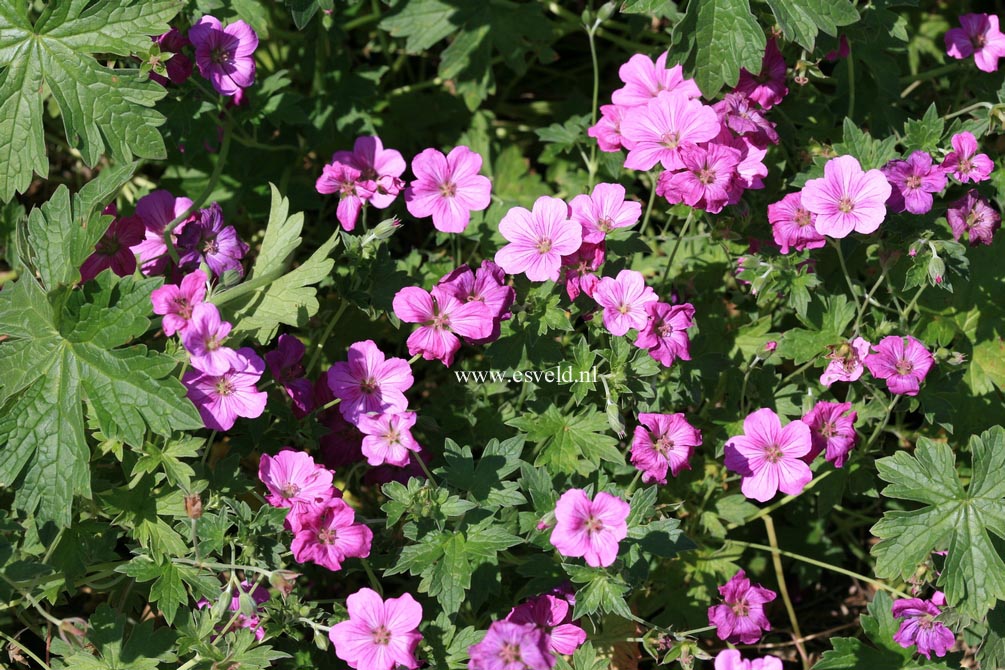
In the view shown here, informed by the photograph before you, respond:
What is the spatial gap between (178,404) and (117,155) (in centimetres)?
86

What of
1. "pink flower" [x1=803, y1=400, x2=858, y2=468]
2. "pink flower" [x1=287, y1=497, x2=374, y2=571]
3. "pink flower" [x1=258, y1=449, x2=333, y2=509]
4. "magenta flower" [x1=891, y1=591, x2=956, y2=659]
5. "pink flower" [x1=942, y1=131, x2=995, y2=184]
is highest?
"pink flower" [x1=942, y1=131, x2=995, y2=184]

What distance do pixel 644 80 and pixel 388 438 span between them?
4.75 feet

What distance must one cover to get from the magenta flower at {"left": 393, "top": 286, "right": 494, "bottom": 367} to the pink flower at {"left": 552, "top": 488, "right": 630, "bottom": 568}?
0.52 meters

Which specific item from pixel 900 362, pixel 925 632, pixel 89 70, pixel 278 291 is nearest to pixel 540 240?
pixel 278 291

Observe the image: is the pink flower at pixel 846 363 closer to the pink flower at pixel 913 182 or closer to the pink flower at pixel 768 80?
the pink flower at pixel 913 182

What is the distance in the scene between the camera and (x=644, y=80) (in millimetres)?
3098

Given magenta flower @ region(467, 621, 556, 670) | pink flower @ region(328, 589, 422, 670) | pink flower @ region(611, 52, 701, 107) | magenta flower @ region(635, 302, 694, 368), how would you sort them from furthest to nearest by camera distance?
pink flower @ region(611, 52, 701, 107) → magenta flower @ region(635, 302, 694, 368) → pink flower @ region(328, 589, 422, 670) → magenta flower @ region(467, 621, 556, 670)

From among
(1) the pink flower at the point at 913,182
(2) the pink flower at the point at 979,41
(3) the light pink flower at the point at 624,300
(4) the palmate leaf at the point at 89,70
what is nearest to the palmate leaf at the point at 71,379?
(4) the palmate leaf at the point at 89,70

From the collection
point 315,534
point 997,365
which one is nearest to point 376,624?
point 315,534

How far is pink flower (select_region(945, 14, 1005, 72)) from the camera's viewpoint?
328cm

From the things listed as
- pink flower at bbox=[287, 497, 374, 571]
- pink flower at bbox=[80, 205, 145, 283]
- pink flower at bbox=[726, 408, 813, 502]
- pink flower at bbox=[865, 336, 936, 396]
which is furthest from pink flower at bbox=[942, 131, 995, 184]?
pink flower at bbox=[80, 205, 145, 283]

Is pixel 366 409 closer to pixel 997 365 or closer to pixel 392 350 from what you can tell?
pixel 392 350

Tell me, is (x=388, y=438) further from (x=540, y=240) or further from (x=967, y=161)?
(x=967, y=161)

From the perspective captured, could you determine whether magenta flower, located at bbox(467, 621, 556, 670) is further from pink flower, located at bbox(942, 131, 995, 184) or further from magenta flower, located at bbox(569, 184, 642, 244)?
pink flower, located at bbox(942, 131, 995, 184)
